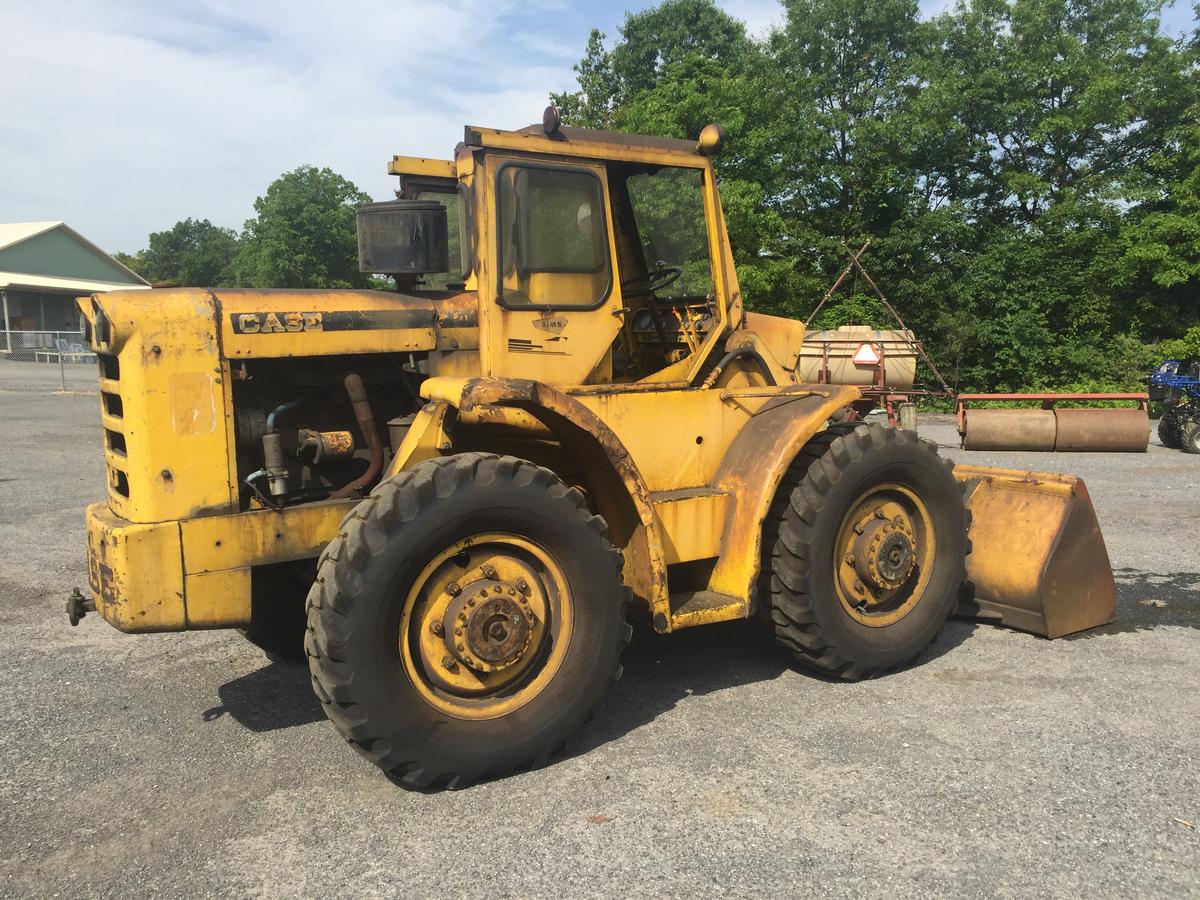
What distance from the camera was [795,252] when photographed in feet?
95.7

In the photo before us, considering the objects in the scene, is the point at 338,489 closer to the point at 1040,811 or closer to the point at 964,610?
the point at 1040,811

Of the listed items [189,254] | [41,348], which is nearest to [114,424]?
[41,348]

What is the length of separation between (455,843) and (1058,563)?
403 cm

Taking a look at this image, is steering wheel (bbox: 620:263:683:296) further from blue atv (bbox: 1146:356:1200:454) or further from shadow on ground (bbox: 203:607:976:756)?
blue atv (bbox: 1146:356:1200:454)

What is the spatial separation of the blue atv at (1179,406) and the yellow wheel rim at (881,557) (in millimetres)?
12724

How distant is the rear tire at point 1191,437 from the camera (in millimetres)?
15508

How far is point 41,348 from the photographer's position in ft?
135

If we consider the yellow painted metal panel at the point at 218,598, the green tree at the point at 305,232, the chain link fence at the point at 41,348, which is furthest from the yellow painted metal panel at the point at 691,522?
the green tree at the point at 305,232

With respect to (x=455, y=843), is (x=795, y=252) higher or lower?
higher

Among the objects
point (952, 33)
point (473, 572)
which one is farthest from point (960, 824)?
point (952, 33)

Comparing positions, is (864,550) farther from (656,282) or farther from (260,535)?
(260,535)

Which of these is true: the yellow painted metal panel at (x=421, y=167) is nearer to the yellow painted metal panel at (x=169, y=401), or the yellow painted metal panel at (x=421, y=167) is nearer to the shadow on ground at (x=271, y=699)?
the yellow painted metal panel at (x=169, y=401)

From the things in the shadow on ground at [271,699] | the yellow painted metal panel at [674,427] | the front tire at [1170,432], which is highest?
the yellow painted metal panel at [674,427]

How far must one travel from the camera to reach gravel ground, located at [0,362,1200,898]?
336cm
